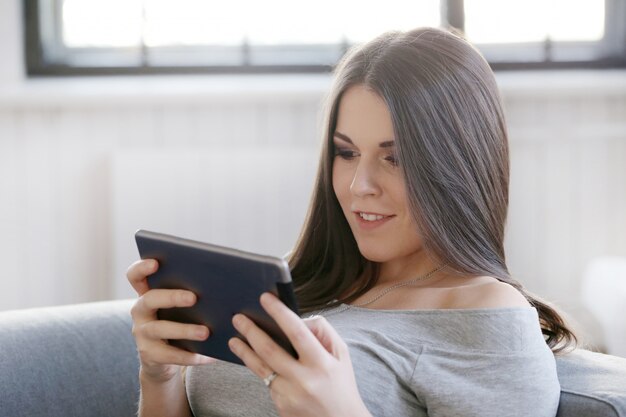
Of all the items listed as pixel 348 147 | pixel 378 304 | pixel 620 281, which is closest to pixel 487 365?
pixel 378 304

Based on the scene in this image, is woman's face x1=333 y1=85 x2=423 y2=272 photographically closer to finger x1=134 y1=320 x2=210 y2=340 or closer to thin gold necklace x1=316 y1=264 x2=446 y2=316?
thin gold necklace x1=316 y1=264 x2=446 y2=316

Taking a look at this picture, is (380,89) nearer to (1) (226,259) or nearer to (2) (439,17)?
(1) (226,259)

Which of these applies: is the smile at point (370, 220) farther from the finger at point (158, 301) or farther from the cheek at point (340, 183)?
the finger at point (158, 301)

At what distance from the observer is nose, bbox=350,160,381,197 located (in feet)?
4.28

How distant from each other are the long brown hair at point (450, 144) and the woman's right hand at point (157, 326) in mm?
364

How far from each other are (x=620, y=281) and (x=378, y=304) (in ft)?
4.65

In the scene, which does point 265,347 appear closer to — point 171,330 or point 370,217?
point 171,330

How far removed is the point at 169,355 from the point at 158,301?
82 millimetres

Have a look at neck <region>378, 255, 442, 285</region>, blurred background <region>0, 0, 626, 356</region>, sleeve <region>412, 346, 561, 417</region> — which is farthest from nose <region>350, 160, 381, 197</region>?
blurred background <region>0, 0, 626, 356</region>

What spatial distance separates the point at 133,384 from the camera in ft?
4.88

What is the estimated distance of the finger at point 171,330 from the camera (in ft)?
3.44

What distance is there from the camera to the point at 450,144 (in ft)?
4.19

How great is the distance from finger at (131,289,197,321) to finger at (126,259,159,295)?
2cm

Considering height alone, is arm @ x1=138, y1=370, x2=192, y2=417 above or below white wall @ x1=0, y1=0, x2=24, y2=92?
below
